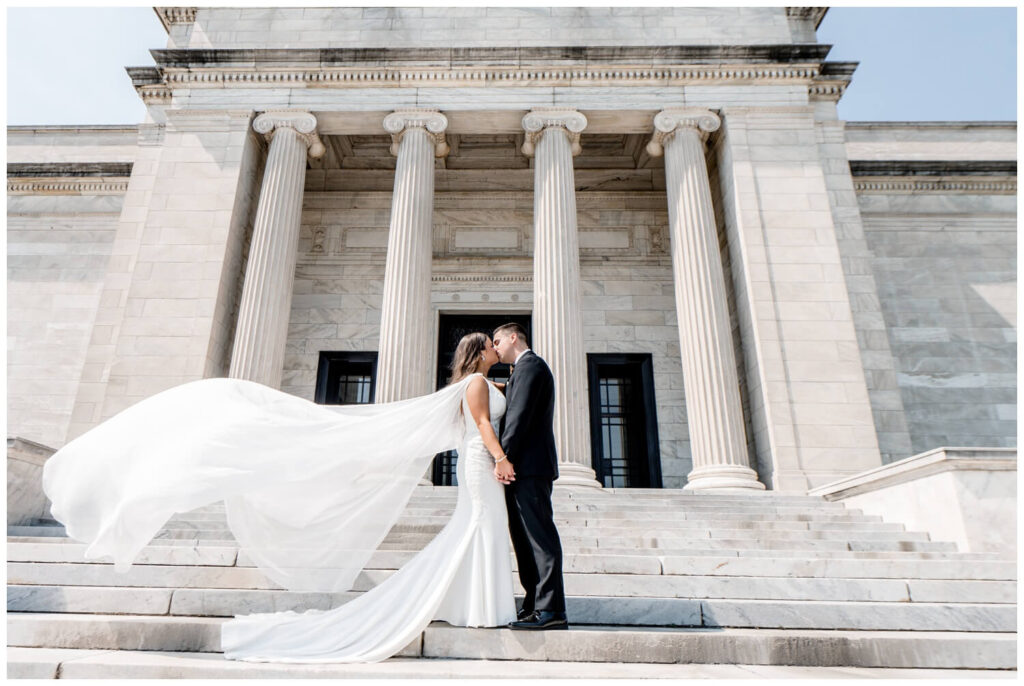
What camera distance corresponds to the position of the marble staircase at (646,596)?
481cm

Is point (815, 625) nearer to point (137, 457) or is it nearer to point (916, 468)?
point (916, 468)

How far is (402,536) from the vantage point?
28.3 feet

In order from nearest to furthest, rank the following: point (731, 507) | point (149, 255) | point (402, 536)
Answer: point (402, 536) < point (731, 507) < point (149, 255)

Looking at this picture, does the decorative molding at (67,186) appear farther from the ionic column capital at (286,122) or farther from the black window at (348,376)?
the black window at (348,376)

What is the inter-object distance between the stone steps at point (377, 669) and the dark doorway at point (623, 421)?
12082 millimetres

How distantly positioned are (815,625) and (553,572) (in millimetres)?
2898

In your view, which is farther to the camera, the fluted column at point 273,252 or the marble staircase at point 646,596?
the fluted column at point 273,252

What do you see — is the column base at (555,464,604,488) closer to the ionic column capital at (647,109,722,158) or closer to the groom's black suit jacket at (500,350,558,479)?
the groom's black suit jacket at (500,350,558,479)

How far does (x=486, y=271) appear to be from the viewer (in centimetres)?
1906

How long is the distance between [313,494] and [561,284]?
970 cm

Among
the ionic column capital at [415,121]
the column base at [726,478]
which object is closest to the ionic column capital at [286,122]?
the ionic column capital at [415,121]

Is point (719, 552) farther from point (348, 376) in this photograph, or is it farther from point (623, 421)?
point (348, 376)

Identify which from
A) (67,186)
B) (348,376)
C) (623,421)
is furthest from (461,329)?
(67,186)

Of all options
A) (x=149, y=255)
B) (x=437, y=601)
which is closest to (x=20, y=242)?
(x=149, y=255)
